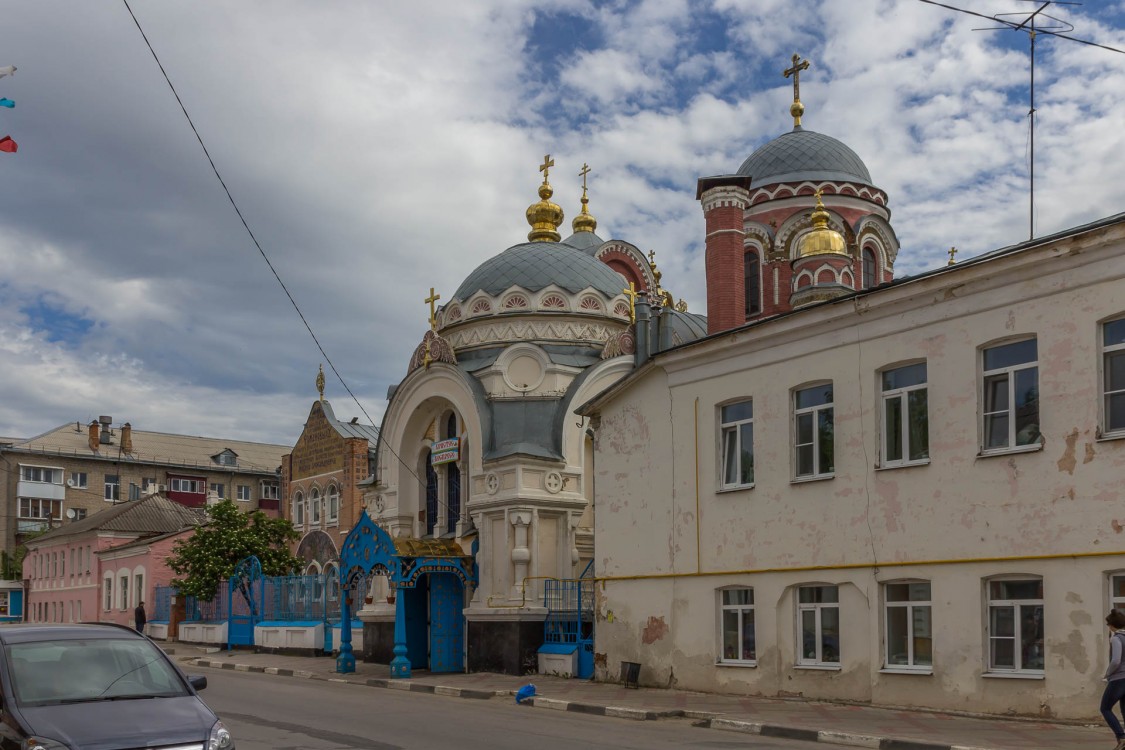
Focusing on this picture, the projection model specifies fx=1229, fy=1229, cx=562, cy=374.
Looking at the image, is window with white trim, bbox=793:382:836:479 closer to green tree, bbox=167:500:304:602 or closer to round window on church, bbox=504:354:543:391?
round window on church, bbox=504:354:543:391

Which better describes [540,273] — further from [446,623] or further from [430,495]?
[446,623]

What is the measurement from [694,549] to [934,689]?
5209 mm

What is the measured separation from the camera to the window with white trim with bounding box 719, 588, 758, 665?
63.2ft

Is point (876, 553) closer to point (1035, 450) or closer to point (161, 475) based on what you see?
point (1035, 450)

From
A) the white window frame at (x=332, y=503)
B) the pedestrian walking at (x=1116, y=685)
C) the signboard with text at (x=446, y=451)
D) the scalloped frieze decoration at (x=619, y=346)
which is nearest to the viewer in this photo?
the pedestrian walking at (x=1116, y=685)

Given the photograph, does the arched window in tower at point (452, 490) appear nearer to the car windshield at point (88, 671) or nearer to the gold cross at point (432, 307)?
the gold cross at point (432, 307)

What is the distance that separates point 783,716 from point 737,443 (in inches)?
205

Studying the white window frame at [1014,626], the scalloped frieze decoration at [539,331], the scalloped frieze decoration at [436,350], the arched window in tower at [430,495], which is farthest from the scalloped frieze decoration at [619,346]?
the white window frame at [1014,626]

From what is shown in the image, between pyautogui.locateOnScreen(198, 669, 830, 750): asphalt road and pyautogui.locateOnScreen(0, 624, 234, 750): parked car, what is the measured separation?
11.7ft

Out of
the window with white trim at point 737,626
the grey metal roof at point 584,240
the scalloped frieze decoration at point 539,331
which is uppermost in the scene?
the grey metal roof at point 584,240

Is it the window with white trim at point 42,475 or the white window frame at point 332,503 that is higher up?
the window with white trim at point 42,475

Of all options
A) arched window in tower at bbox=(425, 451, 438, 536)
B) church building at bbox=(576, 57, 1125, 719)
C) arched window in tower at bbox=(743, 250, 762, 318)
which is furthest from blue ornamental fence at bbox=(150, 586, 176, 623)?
church building at bbox=(576, 57, 1125, 719)

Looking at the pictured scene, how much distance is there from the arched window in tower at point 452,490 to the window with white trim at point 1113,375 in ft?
57.7

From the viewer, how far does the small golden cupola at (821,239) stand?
35.4m
